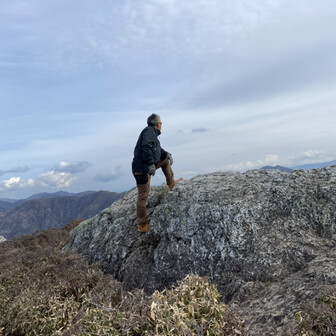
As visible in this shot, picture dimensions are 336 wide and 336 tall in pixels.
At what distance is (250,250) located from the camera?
29.2ft

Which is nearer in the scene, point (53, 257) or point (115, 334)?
point (115, 334)

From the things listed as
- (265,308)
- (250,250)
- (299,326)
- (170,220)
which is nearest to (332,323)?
(299,326)

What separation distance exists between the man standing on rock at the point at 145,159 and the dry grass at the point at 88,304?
2.71 m

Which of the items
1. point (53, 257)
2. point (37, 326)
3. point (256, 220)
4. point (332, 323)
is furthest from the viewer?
point (53, 257)

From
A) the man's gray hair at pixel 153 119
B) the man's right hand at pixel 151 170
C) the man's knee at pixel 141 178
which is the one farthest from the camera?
the man's gray hair at pixel 153 119

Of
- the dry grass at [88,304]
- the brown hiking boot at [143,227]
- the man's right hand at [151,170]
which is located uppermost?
the man's right hand at [151,170]

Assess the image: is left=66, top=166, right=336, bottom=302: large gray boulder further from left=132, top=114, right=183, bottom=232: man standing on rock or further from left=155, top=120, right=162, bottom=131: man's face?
left=155, top=120, right=162, bottom=131: man's face

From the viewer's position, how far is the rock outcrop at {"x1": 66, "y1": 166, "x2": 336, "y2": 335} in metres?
8.12

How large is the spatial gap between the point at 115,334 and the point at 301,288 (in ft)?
13.6

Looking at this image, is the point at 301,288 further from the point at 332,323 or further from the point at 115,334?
the point at 115,334

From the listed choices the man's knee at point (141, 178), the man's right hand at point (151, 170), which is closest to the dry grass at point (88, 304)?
the man's knee at point (141, 178)

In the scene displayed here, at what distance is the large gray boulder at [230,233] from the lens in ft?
28.2

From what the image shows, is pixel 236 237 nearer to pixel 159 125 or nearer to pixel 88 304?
pixel 88 304

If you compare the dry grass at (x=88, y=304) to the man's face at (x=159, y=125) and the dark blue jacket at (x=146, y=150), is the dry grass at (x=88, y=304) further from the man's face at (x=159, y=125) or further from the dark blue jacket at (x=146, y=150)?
the man's face at (x=159, y=125)
